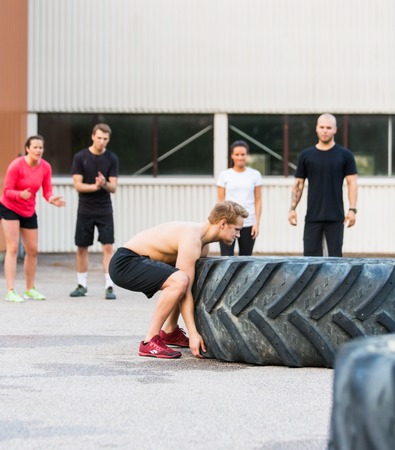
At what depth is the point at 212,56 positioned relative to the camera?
845 inches

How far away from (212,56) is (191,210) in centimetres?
305

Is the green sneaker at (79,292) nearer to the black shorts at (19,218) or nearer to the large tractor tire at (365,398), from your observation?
the black shorts at (19,218)

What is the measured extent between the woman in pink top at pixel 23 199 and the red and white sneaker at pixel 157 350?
3829 millimetres

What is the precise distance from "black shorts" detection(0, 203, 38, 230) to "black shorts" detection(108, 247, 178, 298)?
3639mm

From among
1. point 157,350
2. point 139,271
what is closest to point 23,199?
point 139,271

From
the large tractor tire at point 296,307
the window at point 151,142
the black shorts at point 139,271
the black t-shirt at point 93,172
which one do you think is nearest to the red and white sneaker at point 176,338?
the black shorts at point 139,271

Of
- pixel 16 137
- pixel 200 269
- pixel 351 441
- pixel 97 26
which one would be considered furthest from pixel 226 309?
pixel 97 26

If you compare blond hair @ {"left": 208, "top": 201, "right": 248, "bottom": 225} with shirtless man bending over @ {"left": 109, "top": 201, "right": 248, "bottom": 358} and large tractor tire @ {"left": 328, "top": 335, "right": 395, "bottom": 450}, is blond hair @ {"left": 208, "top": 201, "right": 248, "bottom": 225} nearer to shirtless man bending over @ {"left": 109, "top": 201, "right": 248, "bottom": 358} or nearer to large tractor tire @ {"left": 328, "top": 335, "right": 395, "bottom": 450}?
shirtless man bending over @ {"left": 109, "top": 201, "right": 248, "bottom": 358}

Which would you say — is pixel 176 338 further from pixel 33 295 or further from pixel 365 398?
pixel 365 398

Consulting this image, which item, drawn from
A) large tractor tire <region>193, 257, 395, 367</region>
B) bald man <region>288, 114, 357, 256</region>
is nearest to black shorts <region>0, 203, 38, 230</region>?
bald man <region>288, 114, 357, 256</region>

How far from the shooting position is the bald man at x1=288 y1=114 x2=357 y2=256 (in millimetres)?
9422

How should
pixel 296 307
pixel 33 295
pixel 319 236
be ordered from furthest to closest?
pixel 33 295
pixel 319 236
pixel 296 307

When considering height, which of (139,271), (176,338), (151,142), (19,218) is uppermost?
(151,142)

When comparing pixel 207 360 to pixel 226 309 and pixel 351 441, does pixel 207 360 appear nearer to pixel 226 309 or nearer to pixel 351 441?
pixel 226 309
